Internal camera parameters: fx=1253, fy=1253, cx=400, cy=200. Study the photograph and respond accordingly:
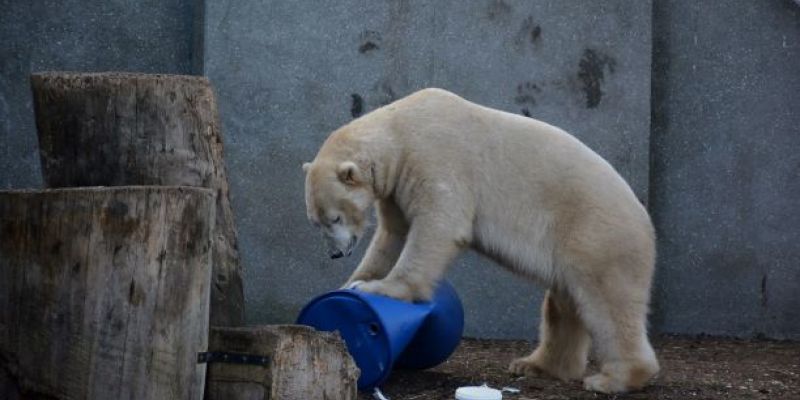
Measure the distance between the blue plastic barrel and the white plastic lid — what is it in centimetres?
32

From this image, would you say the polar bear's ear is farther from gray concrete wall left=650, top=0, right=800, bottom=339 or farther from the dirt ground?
gray concrete wall left=650, top=0, right=800, bottom=339

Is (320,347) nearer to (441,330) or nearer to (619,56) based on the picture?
(441,330)

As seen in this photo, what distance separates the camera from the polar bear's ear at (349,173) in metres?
5.05

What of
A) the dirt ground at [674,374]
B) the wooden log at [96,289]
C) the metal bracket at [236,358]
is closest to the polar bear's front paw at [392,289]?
the dirt ground at [674,374]

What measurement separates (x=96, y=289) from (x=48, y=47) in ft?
10.8

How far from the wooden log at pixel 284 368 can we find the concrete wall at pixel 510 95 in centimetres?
262

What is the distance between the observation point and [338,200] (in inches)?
202

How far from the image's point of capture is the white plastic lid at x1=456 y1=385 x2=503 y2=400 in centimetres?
464

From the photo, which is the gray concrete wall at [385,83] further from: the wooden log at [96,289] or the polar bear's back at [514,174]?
the wooden log at [96,289]

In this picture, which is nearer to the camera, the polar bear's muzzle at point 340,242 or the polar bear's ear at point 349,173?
the polar bear's ear at point 349,173

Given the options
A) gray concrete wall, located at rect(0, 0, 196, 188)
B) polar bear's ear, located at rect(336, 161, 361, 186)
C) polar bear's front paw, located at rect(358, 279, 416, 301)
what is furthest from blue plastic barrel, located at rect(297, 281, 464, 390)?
gray concrete wall, located at rect(0, 0, 196, 188)

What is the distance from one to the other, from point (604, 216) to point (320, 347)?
5.62ft

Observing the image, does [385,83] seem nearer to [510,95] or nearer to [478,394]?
[510,95]

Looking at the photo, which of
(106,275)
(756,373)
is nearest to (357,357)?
(106,275)
